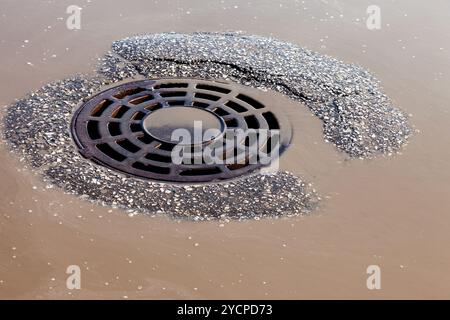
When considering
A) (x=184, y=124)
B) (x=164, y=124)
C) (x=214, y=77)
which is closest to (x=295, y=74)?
(x=214, y=77)

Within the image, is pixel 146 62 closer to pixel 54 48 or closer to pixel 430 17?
pixel 54 48

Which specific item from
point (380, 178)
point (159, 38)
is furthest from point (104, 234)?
point (159, 38)

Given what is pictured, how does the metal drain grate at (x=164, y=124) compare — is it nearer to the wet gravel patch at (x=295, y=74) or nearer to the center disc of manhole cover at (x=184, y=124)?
the center disc of manhole cover at (x=184, y=124)

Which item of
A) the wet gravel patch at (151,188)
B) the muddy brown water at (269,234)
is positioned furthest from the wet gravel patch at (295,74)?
the wet gravel patch at (151,188)

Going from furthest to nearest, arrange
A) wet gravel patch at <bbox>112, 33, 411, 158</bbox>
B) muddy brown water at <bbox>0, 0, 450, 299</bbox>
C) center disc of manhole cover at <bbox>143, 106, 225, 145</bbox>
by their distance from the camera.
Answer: wet gravel patch at <bbox>112, 33, 411, 158</bbox> < center disc of manhole cover at <bbox>143, 106, 225, 145</bbox> < muddy brown water at <bbox>0, 0, 450, 299</bbox>

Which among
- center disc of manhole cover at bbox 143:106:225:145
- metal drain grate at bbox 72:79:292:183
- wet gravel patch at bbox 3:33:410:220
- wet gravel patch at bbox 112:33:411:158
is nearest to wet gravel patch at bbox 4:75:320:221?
wet gravel patch at bbox 3:33:410:220

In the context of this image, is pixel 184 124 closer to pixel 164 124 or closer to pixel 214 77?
pixel 164 124

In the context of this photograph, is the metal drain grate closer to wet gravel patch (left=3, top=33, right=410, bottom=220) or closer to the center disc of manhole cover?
the center disc of manhole cover
